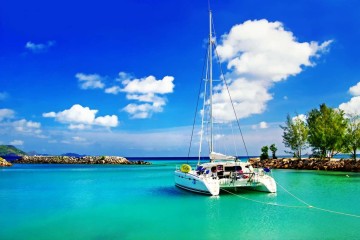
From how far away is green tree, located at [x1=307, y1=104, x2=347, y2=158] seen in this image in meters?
60.6

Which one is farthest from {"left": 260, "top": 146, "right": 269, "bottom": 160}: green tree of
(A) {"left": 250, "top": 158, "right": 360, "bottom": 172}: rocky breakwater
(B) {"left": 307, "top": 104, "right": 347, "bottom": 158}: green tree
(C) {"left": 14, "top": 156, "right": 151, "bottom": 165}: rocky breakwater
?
(C) {"left": 14, "top": 156, "right": 151, "bottom": 165}: rocky breakwater

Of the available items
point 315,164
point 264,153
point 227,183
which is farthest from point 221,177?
point 264,153

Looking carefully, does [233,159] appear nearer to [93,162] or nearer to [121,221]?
[121,221]

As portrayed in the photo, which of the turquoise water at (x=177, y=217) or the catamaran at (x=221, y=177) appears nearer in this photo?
the turquoise water at (x=177, y=217)

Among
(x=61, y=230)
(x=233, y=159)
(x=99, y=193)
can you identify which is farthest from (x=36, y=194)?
(x=233, y=159)

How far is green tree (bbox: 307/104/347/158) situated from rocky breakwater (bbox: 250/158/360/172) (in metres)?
3.23

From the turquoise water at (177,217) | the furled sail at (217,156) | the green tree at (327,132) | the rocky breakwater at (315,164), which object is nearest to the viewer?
the turquoise water at (177,217)

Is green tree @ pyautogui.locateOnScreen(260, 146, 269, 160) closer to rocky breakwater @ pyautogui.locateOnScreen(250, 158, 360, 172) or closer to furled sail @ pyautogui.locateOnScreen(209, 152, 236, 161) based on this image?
rocky breakwater @ pyautogui.locateOnScreen(250, 158, 360, 172)

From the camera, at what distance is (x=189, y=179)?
2855 cm

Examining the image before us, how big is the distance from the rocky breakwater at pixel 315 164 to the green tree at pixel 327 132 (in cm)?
323

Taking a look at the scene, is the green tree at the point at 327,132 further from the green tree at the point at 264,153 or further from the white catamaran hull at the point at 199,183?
the white catamaran hull at the point at 199,183

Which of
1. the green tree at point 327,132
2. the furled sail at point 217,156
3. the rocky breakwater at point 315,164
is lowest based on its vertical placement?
the rocky breakwater at point 315,164

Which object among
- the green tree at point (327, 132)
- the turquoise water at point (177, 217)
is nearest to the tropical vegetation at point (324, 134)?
the green tree at point (327, 132)

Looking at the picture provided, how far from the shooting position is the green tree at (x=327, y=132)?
60.6 metres
